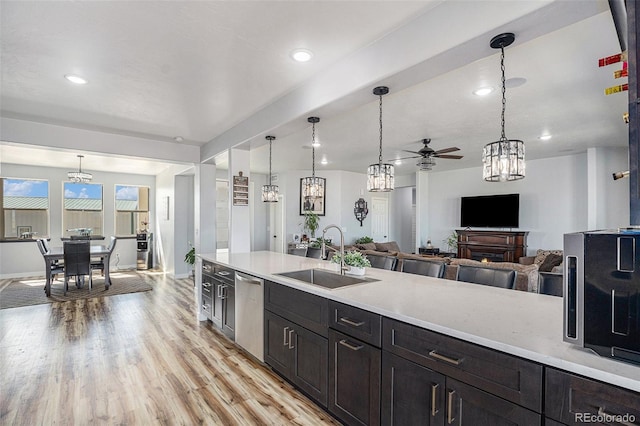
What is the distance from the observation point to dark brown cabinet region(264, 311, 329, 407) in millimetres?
2172

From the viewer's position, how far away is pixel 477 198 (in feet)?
24.6

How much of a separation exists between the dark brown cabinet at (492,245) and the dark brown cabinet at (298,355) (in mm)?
6030

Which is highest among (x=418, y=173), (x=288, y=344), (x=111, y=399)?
(x=418, y=173)

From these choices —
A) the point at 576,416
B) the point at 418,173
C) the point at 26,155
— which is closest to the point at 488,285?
the point at 576,416

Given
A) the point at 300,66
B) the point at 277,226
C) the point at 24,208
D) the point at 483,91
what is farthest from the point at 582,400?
the point at 24,208

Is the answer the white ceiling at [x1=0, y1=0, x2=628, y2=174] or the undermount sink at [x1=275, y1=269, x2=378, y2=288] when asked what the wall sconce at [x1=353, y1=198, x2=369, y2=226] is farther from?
the undermount sink at [x1=275, y1=269, x2=378, y2=288]

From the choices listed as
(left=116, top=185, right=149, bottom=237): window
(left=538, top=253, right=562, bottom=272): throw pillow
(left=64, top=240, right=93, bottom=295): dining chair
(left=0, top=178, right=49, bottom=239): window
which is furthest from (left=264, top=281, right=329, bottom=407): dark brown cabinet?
(left=0, top=178, right=49, bottom=239): window

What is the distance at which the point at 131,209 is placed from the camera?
28.8ft

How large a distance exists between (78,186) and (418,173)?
8833 mm

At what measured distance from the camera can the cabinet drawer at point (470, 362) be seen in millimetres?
1187

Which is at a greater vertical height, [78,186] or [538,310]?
[78,186]

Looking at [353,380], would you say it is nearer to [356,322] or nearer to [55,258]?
[356,322]

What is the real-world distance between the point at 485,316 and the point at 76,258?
→ 6.66 metres

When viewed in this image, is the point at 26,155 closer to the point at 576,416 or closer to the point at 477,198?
the point at 576,416
